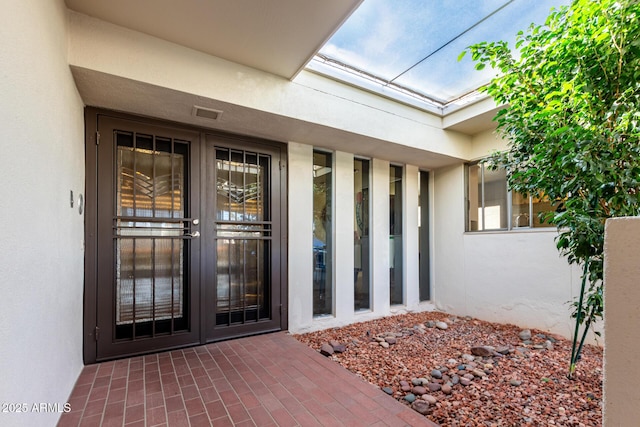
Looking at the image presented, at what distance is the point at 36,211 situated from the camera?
1.59 m

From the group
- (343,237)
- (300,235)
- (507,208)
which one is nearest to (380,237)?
(343,237)

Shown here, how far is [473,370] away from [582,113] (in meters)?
2.29

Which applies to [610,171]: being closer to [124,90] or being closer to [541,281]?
[541,281]

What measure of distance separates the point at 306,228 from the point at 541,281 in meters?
3.11

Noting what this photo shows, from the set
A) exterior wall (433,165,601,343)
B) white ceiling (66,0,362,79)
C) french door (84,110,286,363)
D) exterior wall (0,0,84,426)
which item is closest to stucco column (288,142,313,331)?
french door (84,110,286,363)

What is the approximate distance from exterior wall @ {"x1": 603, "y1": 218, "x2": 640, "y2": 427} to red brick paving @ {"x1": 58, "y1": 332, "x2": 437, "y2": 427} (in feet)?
4.33

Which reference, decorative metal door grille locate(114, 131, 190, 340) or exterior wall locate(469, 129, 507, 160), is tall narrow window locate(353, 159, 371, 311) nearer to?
exterior wall locate(469, 129, 507, 160)

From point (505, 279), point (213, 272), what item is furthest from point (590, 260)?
point (213, 272)

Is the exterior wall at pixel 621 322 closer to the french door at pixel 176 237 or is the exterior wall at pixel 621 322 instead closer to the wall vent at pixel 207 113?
the wall vent at pixel 207 113

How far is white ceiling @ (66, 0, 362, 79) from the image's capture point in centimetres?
220

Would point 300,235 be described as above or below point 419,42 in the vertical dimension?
below

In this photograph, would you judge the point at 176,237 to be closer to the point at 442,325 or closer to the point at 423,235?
the point at 442,325

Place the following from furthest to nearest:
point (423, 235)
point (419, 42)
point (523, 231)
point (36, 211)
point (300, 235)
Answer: point (423, 235)
point (523, 231)
point (300, 235)
point (419, 42)
point (36, 211)

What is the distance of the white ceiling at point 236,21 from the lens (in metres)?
2.20
